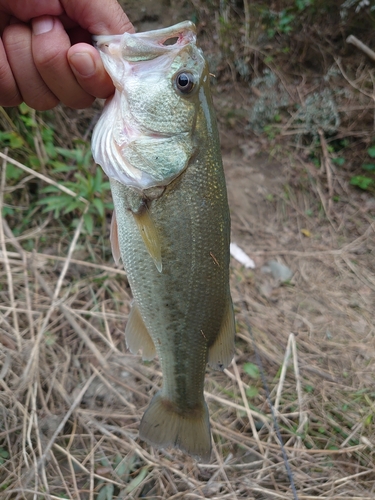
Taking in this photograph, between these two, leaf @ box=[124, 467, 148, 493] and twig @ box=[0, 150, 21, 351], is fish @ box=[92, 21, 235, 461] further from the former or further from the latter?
twig @ box=[0, 150, 21, 351]

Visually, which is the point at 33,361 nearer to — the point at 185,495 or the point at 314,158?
the point at 185,495

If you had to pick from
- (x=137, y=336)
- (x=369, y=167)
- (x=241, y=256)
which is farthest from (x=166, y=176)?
(x=369, y=167)

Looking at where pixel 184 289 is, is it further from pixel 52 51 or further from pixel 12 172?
pixel 12 172

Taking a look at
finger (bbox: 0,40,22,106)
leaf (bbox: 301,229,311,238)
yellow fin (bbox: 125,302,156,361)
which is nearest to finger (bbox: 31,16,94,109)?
finger (bbox: 0,40,22,106)

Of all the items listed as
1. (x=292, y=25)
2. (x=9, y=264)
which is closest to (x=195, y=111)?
(x=9, y=264)

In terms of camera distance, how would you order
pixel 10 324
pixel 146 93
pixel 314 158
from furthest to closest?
pixel 314 158 < pixel 10 324 < pixel 146 93

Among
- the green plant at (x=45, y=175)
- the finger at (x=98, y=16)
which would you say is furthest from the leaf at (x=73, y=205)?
the finger at (x=98, y=16)
